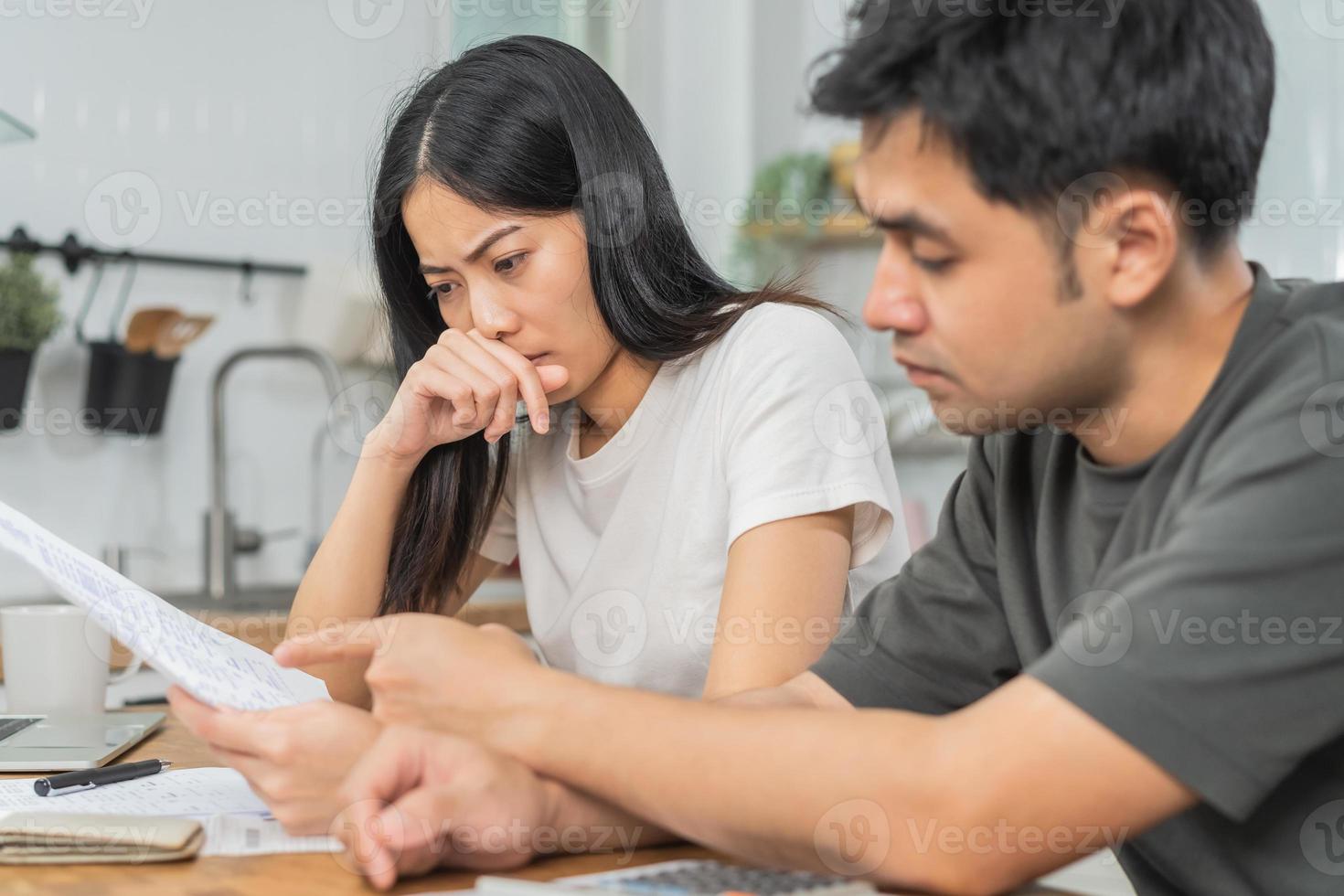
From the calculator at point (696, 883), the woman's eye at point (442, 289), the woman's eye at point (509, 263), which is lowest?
the calculator at point (696, 883)

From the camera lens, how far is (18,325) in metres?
2.23

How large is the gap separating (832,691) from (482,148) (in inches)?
25.6

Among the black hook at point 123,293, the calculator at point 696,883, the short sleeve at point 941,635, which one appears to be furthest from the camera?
the black hook at point 123,293

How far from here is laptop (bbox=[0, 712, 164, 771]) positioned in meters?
1.04

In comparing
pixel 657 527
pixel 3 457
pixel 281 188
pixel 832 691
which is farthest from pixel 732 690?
pixel 281 188

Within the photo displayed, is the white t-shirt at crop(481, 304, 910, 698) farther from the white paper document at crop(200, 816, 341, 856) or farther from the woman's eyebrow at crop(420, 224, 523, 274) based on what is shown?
the white paper document at crop(200, 816, 341, 856)

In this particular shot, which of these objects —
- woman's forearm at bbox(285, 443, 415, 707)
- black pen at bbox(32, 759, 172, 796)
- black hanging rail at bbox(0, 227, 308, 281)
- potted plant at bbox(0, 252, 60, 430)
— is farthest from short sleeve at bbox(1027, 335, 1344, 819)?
black hanging rail at bbox(0, 227, 308, 281)

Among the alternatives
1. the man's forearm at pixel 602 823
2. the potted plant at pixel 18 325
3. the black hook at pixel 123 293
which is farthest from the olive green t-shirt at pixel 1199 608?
the black hook at pixel 123 293

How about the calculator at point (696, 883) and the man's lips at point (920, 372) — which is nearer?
the calculator at point (696, 883)

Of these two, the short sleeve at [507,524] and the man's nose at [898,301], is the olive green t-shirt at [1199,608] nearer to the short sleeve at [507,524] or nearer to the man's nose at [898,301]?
the man's nose at [898,301]

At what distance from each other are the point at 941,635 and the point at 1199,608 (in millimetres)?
346

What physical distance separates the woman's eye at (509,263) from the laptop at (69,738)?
530 mm

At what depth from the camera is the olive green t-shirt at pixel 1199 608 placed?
66 centimetres

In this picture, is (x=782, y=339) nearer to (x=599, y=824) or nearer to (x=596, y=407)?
(x=596, y=407)
